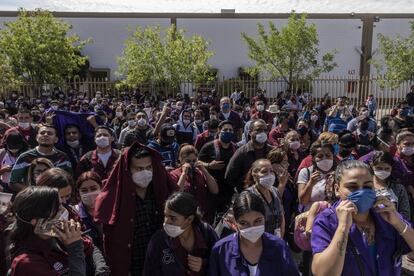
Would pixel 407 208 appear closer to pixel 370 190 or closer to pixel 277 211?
pixel 277 211

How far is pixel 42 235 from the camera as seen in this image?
235cm

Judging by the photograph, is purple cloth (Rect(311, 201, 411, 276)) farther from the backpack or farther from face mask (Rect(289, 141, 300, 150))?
face mask (Rect(289, 141, 300, 150))

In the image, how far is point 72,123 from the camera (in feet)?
18.7

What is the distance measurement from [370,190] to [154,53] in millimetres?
20181

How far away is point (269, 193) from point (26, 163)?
265 centimetres

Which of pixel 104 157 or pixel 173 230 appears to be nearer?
pixel 173 230

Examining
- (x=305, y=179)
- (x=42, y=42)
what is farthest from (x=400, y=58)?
(x=305, y=179)

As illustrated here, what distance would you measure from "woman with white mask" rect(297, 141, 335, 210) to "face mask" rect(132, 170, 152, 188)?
5.35 ft

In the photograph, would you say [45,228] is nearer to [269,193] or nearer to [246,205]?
[246,205]

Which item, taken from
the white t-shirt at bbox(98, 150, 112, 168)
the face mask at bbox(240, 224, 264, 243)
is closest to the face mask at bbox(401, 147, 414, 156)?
the face mask at bbox(240, 224, 264, 243)

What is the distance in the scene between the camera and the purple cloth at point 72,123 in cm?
559

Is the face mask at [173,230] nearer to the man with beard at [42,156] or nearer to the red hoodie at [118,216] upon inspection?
the red hoodie at [118,216]

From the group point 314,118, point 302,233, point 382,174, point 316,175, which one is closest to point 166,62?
point 314,118

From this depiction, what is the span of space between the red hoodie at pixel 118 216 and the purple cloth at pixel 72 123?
253cm
